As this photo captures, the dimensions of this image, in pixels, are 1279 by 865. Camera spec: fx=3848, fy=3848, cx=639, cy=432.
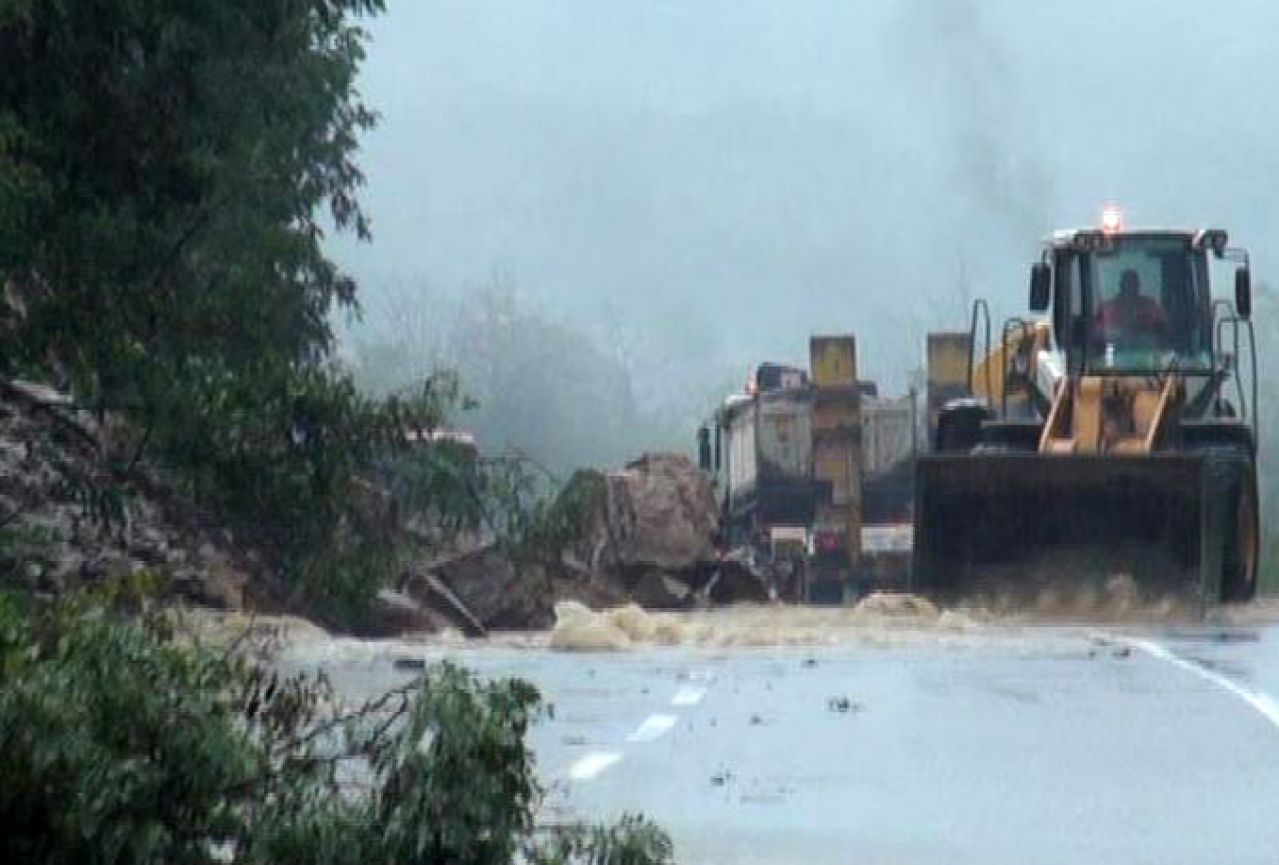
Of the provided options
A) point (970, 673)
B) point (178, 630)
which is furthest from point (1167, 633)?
point (178, 630)

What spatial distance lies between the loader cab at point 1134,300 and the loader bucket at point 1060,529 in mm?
2741

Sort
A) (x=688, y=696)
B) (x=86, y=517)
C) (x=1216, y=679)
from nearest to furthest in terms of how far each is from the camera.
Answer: (x=86, y=517) → (x=688, y=696) → (x=1216, y=679)

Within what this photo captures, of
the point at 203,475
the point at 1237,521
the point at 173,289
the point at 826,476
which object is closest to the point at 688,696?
the point at 173,289

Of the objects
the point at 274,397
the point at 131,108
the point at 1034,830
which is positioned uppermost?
the point at 131,108

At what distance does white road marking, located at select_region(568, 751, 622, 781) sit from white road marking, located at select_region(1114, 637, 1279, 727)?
11.9ft

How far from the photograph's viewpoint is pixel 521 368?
109000 millimetres

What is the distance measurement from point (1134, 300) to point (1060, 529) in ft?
12.2

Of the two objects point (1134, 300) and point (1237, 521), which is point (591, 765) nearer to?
point (1237, 521)

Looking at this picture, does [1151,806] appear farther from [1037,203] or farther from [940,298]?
[940,298]

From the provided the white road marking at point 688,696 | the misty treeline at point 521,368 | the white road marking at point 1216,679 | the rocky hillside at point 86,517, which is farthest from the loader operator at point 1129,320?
the misty treeline at point 521,368

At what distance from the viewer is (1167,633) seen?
98.5 feet

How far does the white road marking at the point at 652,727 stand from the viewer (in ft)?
60.8

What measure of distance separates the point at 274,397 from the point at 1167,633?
589 inches

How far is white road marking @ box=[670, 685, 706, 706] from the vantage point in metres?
21.1
